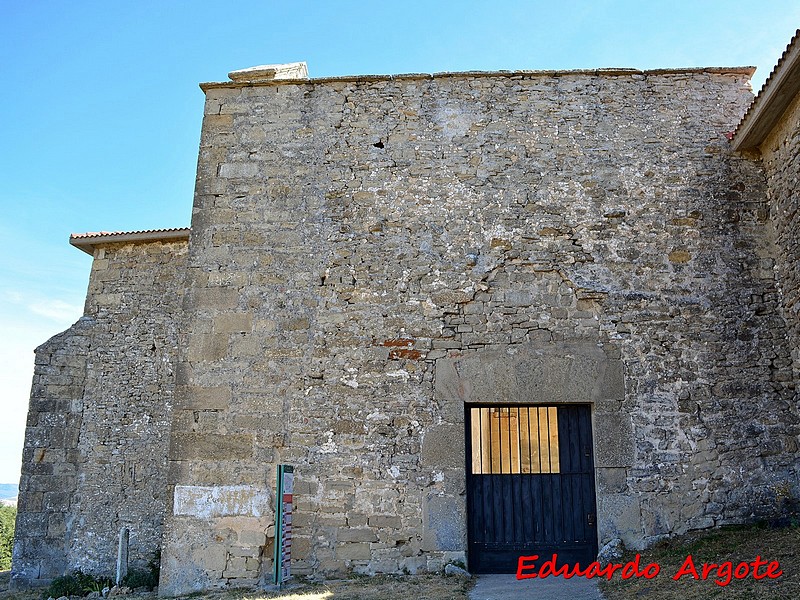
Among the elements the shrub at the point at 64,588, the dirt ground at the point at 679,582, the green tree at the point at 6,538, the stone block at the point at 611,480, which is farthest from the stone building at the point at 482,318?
the green tree at the point at 6,538

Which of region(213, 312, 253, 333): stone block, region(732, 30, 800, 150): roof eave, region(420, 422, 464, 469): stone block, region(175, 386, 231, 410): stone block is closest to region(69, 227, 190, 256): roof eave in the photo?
region(213, 312, 253, 333): stone block

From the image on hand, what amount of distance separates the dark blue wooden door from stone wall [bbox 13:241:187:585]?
4.75 metres

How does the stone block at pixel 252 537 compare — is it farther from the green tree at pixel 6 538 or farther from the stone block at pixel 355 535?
the green tree at pixel 6 538

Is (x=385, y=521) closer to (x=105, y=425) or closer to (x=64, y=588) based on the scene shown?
(x=64, y=588)

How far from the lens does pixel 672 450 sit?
6.34 m

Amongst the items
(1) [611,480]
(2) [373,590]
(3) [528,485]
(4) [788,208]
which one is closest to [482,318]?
(3) [528,485]

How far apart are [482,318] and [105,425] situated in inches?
232

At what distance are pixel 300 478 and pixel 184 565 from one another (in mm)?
1339

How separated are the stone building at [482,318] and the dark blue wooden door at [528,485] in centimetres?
2

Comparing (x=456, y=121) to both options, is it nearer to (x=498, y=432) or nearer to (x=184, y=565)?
(x=498, y=432)

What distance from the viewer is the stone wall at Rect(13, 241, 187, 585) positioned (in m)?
9.09

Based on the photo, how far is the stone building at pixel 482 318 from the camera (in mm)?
6305

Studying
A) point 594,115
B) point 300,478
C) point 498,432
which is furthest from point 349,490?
point 594,115

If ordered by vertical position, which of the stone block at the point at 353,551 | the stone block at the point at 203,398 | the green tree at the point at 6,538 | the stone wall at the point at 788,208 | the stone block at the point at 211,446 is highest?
the stone wall at the point at 788,208
